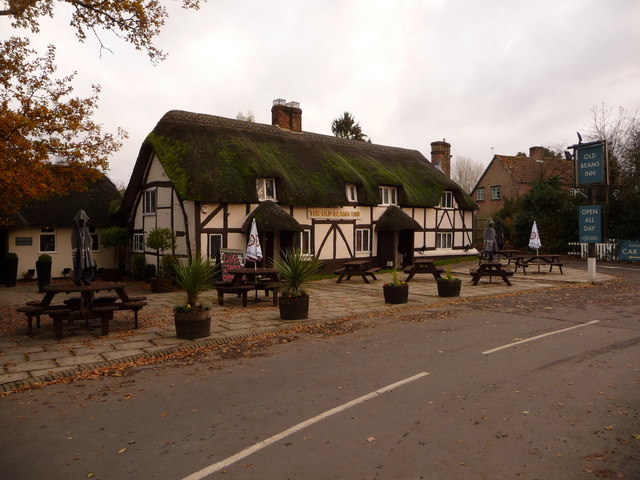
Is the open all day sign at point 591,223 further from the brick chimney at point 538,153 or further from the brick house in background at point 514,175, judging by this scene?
the brick chimney at point 538,153

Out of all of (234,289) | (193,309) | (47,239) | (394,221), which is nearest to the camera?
(193,309)

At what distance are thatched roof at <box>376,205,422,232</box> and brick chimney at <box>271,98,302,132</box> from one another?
259 inches

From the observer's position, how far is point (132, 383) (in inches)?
242

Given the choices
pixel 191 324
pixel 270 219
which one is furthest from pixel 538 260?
pixel 191 324

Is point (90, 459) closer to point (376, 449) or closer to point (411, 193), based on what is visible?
point (376, 449)

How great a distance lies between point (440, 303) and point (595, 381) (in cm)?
678

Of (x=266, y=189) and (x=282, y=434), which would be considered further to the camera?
(x=266, y=189)

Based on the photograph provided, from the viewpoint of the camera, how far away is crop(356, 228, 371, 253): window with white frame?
23.4m

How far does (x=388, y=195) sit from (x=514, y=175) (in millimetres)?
22161

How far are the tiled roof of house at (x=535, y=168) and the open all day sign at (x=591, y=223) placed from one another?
2542 cm

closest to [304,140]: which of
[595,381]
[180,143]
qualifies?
[180,143]

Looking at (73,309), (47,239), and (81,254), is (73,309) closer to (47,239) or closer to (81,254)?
(81,254)

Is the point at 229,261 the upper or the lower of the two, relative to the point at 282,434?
upper

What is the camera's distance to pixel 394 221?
914 inches
